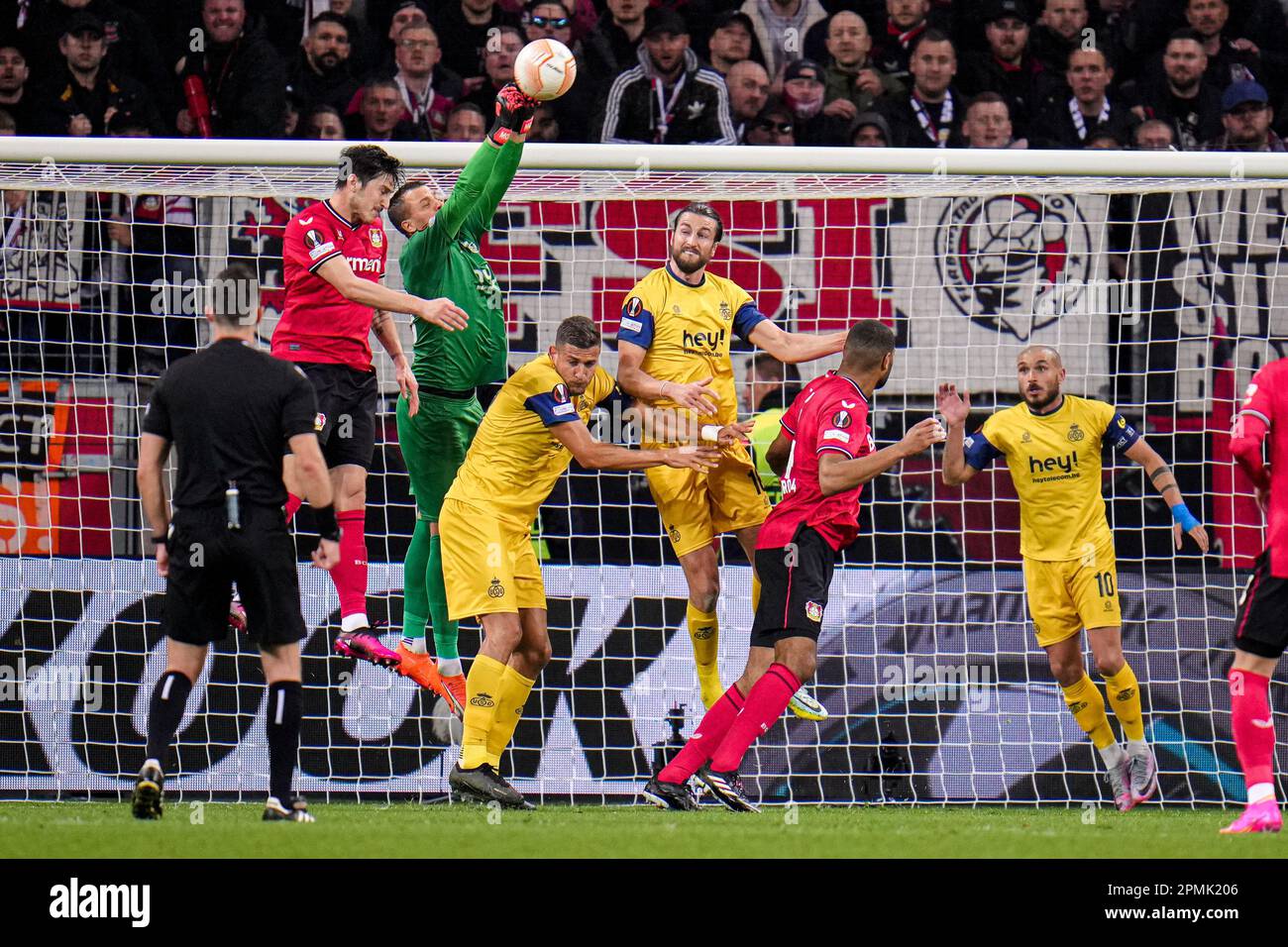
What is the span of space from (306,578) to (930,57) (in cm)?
574

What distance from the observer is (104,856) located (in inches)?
229

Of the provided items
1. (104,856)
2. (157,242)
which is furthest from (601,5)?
(104,856)

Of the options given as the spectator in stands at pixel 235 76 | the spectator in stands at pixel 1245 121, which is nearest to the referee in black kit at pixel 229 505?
the spectator in stands at pixel 235 76

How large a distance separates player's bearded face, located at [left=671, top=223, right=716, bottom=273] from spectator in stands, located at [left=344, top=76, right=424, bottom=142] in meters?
3.60

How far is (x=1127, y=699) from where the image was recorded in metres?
8.70

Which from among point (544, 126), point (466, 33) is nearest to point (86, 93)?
point (466, 33)

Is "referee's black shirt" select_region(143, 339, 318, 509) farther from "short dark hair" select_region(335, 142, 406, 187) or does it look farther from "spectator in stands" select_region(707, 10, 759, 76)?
"spectator in stands" select_region(707, 10, 759, 76)

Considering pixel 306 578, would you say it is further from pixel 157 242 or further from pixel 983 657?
pixel 983 657

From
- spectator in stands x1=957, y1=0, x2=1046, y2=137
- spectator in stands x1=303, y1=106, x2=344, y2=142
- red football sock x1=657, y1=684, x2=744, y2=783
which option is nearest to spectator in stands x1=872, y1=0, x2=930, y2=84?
spectator in stands x1=957, y1=0, x2=1046, y2=137

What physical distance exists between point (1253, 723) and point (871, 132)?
5.51m

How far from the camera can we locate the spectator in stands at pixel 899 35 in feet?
40.2

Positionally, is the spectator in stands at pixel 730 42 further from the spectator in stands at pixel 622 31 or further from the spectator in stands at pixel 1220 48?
the spectator in stands at pixel 1220 48

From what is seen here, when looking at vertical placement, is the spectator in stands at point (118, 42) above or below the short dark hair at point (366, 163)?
above

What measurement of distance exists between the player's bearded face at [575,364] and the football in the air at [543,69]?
1.19 metres
